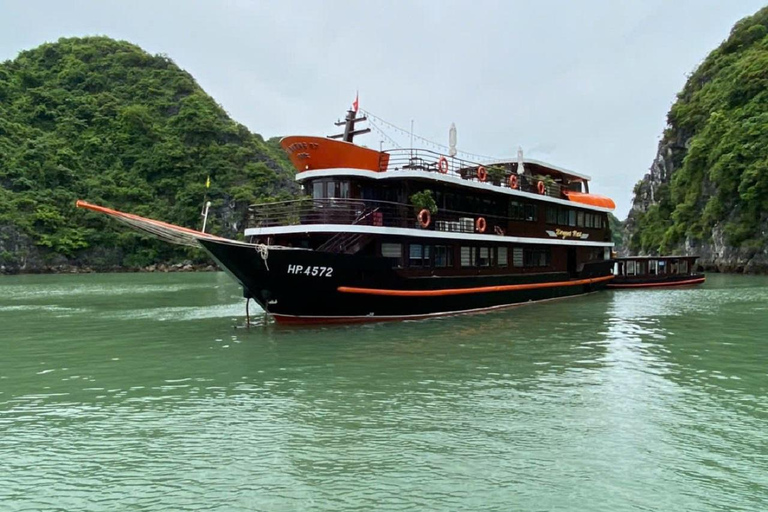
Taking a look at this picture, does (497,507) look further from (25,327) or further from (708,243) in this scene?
(708,243)

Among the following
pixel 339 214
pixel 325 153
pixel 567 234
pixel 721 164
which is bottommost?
pixel 567 234

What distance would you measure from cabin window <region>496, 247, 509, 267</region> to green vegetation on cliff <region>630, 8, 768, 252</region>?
32.2 m

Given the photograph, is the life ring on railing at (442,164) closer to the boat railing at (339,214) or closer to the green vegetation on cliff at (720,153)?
the boat railing at (339,214)

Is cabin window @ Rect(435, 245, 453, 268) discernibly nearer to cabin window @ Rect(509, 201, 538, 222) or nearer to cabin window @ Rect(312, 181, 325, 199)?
cabin window @ Rect(312, 181, 325, 199)

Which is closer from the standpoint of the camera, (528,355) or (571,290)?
(528,355)

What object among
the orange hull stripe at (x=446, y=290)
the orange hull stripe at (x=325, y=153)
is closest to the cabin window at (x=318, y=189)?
the orange hull stripe at (x=325, y=153)

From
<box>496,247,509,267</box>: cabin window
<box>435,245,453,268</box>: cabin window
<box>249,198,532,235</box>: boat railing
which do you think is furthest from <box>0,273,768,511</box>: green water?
<box>496,247,509,267</box>: cabin window

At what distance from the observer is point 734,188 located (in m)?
46.0

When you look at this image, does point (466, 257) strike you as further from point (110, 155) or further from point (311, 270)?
point (110, 155)

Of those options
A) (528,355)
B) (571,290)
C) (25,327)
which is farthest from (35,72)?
(528,355)

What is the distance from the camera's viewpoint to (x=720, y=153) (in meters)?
46.7

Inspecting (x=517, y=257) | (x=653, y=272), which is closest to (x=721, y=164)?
(x=653, y=272)

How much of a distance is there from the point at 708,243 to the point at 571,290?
3295cm

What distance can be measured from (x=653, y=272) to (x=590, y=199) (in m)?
9.89
